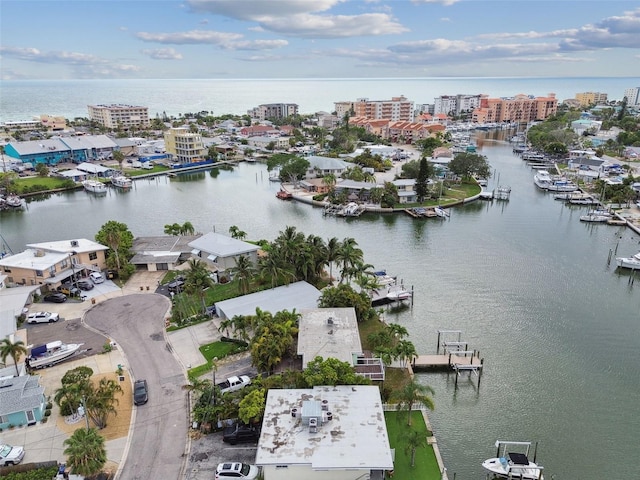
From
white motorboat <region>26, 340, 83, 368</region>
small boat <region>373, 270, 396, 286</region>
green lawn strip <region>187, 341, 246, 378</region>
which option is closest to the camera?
green lawn strip <region>187, 341, 246, 378</region>

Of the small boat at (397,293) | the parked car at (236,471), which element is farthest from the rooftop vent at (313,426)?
the small boat at (397,293)

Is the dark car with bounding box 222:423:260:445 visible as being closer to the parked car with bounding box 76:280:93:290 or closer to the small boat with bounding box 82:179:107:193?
the parked car with bounding box 76:280:93:290

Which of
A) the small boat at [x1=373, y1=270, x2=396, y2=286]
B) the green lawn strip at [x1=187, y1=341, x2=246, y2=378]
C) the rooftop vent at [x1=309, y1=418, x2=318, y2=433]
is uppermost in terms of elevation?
the rooftop vent at [x1=309, y1=418, x2=318, y2=433]

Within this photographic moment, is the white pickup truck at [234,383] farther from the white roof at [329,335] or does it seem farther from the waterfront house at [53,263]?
the waterfront house at [53,263]

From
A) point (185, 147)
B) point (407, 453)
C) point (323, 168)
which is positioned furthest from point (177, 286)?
point (185, 147)

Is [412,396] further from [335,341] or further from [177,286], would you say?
[177,286]

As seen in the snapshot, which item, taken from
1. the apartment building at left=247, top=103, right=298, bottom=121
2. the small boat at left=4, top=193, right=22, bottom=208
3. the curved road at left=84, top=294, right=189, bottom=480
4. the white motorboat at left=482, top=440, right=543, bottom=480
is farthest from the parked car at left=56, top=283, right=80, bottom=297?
the apartment building at left=247, top=103, right=298, bottom=121

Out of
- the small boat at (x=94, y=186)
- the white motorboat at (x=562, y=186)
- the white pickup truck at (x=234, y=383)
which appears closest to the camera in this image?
the white pickup truck at (x=234, y=383)
